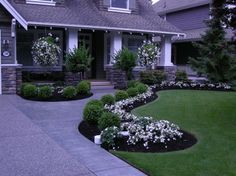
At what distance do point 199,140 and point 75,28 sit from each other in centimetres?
1098

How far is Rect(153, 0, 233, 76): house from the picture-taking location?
Answer: 2612 cm

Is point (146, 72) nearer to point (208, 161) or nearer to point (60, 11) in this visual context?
point (60, 11)

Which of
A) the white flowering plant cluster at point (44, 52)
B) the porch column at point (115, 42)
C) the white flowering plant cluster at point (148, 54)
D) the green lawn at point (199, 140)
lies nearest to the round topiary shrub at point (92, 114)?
the green lawn at point (199, 140)

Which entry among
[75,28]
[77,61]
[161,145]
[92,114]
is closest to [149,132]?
[161,145]

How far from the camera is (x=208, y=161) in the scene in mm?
5840

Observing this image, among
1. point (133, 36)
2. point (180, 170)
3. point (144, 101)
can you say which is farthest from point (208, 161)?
point (133, 36)

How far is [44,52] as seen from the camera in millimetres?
15750

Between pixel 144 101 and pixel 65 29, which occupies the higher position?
pixel 65 29

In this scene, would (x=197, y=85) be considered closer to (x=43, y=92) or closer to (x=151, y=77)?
(x=151, y=77)

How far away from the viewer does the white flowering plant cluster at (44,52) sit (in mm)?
15734

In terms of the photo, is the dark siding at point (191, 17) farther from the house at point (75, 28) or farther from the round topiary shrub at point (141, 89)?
the round topiary shrub at point (141, 89)

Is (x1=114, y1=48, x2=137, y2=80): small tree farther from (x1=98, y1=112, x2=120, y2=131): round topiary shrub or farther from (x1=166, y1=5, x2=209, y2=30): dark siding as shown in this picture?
(x1=166, y1=5, x2=209, y2=30): dark siding

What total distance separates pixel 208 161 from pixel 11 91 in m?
10.7

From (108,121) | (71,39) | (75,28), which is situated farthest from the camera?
(71,39)
